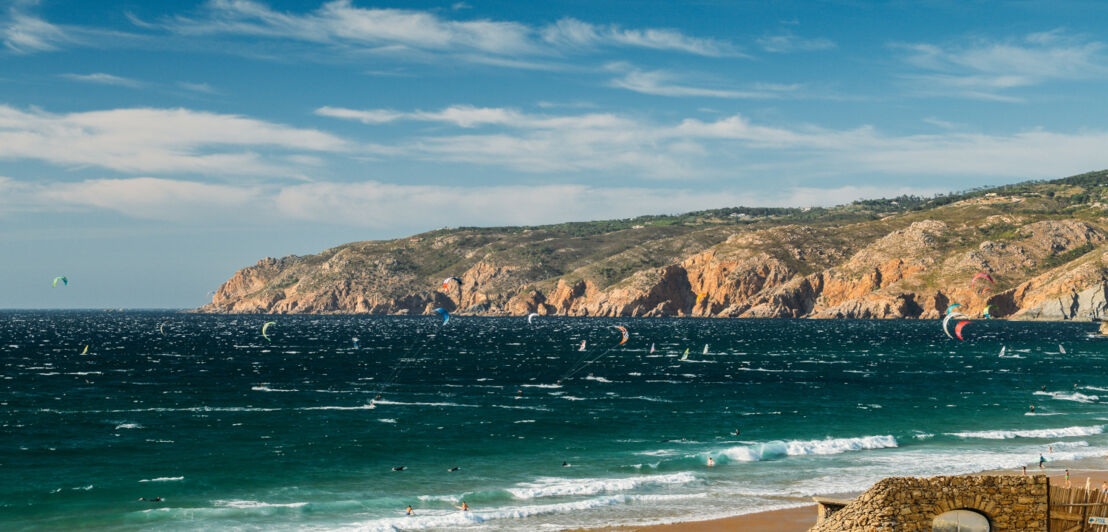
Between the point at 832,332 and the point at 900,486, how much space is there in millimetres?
173040

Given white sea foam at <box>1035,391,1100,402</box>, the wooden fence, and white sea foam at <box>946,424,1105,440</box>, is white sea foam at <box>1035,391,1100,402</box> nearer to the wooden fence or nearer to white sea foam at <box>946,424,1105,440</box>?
white sea foam at <box>946,424,1105,440</box>

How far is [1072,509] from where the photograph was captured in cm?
2081

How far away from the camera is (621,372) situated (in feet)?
323

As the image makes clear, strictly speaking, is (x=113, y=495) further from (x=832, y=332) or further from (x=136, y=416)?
(x=832, y=332)

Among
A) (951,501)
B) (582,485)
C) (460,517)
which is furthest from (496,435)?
(951,501)

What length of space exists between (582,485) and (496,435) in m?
14.5

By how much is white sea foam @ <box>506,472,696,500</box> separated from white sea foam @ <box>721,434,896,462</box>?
6.36 metres

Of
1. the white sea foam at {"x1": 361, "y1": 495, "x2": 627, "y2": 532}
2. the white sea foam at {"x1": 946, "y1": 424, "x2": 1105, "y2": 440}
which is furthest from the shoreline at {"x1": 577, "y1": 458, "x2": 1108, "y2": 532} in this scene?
the white sea foam at {"x1": 946, "y1": 424, "x2": 1105, "y2": 440}

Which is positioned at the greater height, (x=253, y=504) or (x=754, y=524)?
(x=253, y=504)

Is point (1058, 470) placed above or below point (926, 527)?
below

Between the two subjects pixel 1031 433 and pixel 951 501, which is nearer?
pixel 951 501

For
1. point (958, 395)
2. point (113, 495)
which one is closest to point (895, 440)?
point (958, 395)

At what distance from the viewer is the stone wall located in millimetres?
19312

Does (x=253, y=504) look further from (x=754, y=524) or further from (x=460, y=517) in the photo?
(x=754, y=524)
